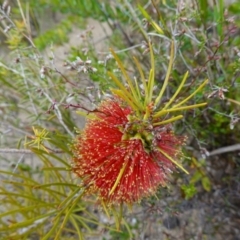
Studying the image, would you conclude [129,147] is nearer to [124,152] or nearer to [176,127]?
[124,152]

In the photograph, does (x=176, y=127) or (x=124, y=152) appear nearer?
(x=124, y=152)

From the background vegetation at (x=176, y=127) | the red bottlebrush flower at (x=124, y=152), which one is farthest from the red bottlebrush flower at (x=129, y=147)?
the background vegetation at (x=176, y=127)

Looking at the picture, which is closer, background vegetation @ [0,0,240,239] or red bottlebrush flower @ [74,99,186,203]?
red bottlebrush flower @ [74,99,186,203]

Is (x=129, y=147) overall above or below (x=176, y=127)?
above

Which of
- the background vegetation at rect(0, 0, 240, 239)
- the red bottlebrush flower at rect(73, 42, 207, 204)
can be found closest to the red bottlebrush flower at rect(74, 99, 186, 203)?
the red bottlebrush flower at rect(73, 42, 207, 204)

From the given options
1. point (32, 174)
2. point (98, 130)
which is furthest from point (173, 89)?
point (32, 174)

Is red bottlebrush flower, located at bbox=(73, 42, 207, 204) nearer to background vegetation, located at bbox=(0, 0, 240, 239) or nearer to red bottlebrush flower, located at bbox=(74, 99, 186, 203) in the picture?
red bottlebrush flower, located at bbox=(74, 99, 186, 203)

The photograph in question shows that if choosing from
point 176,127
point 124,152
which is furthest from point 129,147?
point 176,127

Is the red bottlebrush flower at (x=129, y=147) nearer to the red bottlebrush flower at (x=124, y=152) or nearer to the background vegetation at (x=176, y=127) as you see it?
the red bottlebrush flower at (x=124, y=152)

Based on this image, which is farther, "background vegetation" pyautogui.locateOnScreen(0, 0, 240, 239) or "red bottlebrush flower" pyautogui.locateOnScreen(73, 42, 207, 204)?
"background vegetation" pyautogui.locateOnScreen(0, 0, 240, 239)
